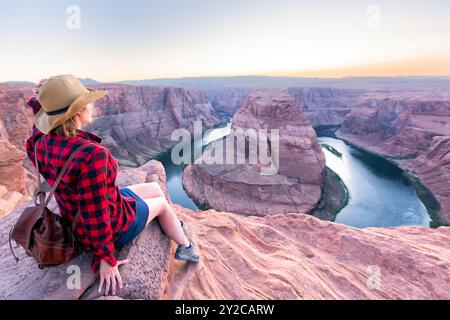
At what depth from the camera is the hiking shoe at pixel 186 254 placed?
309cm

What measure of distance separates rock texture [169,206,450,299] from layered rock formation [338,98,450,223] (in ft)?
90.8

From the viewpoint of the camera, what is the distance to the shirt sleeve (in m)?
1.64

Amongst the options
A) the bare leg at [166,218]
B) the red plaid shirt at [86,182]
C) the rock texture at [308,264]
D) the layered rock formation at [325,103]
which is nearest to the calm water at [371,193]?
the rock texture at [308,264]

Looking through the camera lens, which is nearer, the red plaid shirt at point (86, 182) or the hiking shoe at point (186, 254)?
the red plaid shirt at point (86, 182)

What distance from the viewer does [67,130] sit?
1.69m

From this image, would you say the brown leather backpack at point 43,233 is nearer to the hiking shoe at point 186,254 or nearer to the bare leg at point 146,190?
the bare leg at point 146,190

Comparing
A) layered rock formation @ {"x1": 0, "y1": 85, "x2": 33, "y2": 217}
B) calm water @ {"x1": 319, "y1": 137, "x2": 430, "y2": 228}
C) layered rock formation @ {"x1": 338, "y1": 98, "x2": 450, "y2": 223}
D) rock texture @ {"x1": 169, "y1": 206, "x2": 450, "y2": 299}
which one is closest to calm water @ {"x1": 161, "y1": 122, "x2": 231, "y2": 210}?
layered rock formation @ {"x1": 0, "y1": 85, "x2": 33, "y2": 217}

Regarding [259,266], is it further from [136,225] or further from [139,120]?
[139,120]

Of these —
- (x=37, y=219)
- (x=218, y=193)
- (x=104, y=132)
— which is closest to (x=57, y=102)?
(x=37, y=219)

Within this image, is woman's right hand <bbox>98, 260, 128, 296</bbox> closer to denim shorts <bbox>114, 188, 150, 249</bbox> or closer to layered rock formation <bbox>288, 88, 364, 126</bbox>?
denim shorts <bbox>114, 188, 150, 249</bbox>

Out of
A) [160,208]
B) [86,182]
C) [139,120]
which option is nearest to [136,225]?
[160,208]

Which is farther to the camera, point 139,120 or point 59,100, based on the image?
point 139,120

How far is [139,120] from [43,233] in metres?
54.2
